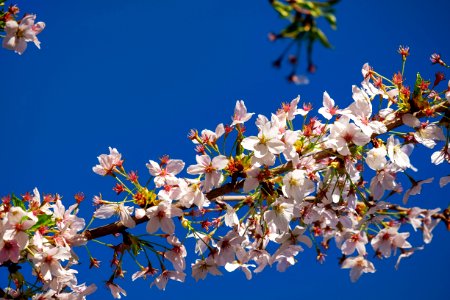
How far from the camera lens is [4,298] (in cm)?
427

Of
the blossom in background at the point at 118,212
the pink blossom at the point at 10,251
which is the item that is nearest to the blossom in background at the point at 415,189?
the blossom in background at the point at 118,212

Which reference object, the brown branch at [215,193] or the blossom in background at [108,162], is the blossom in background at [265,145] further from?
the blossom in background at [108,162]

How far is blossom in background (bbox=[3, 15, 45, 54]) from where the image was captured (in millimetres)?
4750

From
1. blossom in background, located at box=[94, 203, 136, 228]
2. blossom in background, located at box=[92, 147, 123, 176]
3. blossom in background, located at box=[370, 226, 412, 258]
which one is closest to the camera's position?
blossom in background, located at box=[94, 203, 136, 228]

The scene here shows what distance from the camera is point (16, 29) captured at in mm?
4777

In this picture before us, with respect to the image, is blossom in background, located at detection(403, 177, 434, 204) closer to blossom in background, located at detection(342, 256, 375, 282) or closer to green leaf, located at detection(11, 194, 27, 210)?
blossom in background, located at detection(342, 256, 375, 282)

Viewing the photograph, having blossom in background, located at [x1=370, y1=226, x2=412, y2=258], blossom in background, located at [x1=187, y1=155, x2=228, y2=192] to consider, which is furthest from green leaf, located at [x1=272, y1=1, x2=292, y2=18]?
blossom in background, located at [x1=370, y1=226, x2=412, y2=258]

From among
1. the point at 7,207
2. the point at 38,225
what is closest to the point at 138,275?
the point at 38,225

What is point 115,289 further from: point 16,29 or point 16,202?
point 16,29

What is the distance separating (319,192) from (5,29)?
310 centimetres

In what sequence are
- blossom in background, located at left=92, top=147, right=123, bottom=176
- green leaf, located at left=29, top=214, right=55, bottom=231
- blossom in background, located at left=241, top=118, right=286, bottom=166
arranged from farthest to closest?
blossom in background, located at left=92, top=147, right=123, bottom=176 → green leaf, located at left=29, top=214, right=55, bottom=231 → blossom in background, located at left=241, top=118, right=286, bottom=166

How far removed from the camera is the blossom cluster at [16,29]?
15.5 ft

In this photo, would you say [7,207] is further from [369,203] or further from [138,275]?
[369,203]

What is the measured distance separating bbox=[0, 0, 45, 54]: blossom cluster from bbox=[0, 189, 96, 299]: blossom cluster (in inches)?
56.4
